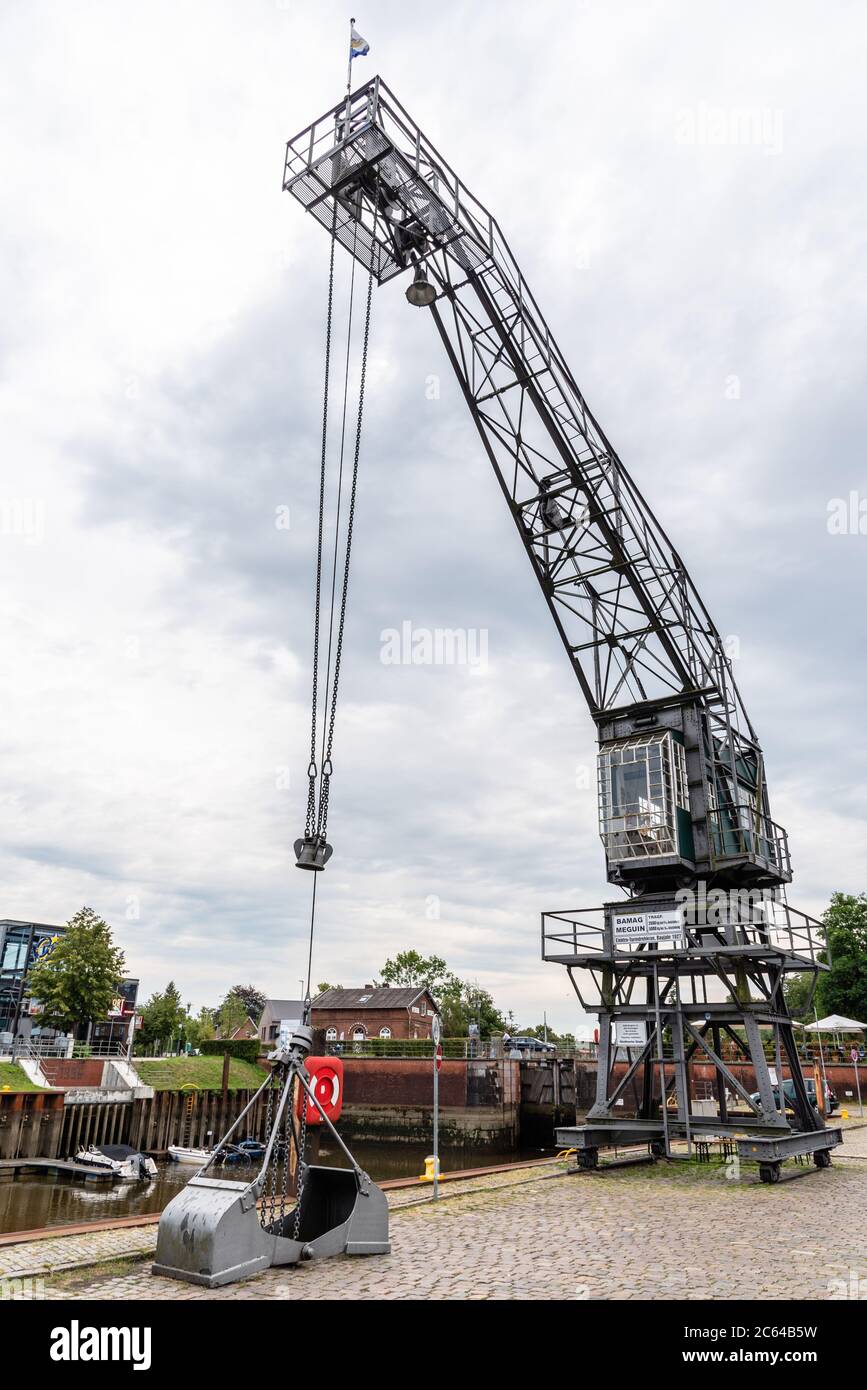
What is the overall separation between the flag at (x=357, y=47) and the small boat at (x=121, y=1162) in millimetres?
31339

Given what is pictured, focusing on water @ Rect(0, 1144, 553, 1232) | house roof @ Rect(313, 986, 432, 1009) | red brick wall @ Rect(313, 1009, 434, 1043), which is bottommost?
water @ Rect(0, 1144, 553, 1232)

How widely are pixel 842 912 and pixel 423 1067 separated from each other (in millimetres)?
35448

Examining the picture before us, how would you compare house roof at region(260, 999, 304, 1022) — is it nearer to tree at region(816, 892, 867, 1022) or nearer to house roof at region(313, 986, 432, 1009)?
house roof at region(313, 986, 432, 1009)

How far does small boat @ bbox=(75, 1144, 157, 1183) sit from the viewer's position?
28.1m

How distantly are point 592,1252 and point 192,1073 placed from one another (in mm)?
41756

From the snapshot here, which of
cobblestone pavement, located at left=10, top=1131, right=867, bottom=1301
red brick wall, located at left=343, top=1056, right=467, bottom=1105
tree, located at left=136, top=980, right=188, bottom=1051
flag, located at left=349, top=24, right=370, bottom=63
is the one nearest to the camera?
cobblestone pavement, located at left=10, top=1131, right=867, bottom=1301

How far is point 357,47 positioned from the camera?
16.5 meters

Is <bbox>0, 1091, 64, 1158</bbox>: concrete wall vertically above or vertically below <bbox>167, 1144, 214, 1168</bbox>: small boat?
above

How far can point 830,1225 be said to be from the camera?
1113 centimetres

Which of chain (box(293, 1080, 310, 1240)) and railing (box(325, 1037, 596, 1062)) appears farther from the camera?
railing (box(325, 1037, 596, 1062))

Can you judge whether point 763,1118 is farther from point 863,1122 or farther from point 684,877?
point 863,1122

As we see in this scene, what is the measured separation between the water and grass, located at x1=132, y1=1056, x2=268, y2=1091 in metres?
10.6

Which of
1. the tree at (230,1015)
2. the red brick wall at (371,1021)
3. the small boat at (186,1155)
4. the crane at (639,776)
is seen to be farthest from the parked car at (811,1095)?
the tree at (230,1015)

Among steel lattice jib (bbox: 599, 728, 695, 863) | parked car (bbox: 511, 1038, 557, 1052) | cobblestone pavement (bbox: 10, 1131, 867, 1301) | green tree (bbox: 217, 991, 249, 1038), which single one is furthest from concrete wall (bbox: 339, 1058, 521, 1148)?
green tree (bbox: 217, 991, 249, 1038)
